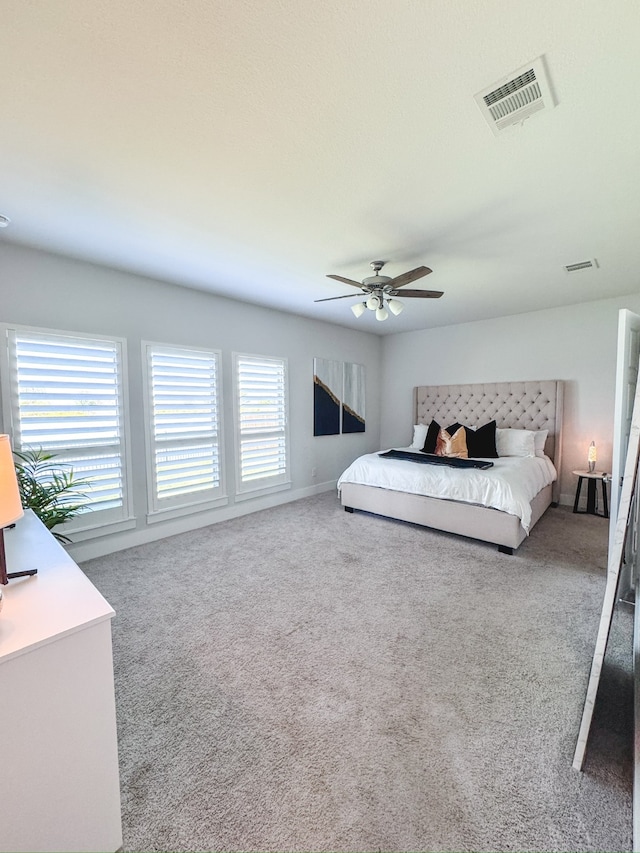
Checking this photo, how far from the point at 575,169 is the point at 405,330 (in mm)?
4195

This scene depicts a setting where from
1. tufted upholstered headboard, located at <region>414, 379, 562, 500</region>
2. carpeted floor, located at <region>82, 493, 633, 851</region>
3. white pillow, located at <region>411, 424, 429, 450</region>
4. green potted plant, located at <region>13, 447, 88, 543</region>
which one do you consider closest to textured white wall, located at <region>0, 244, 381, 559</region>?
green potted plant, located at <region>13, 447, 88, 543</region>

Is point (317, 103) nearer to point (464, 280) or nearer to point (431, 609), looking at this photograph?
point (464, 280)

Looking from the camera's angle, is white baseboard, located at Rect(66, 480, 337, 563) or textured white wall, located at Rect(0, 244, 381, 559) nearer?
textured white wall, located at Rect(0, 244, 381, 559)

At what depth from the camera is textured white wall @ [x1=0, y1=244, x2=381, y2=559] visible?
9.71 ft

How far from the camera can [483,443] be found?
15.3 ft

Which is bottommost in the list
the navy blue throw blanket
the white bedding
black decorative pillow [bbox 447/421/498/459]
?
Result: the white bedding

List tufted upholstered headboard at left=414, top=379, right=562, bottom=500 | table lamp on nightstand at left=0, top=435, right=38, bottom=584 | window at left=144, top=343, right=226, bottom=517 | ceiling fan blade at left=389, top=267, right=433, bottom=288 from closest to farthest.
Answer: table lamp on nightstand at left=0, top=435, right=38, bottom=584
ceiling fan blade at left=389, top=267, right=433, bottom=288
window at left=144, top=343, right=226, bottom=517
tufted upholstered headboard at left=414, top=379, right=562, bottom=500

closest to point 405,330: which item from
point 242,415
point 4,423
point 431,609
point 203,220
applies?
point 242,415

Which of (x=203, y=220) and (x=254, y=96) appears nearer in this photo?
(x=254, y=96)

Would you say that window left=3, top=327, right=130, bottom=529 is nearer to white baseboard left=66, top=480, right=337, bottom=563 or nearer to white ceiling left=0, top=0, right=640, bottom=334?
white baseboard left=66, top=480, right=337, bottom=563

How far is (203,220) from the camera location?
244cm

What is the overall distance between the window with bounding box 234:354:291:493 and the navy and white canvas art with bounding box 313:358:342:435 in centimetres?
63

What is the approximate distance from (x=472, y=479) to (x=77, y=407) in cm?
376

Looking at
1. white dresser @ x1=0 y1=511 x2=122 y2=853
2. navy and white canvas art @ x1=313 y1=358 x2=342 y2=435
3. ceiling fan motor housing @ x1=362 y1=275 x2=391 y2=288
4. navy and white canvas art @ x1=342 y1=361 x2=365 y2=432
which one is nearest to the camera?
white dresser @ x1=0 y1=511 x2=122 y2=853
